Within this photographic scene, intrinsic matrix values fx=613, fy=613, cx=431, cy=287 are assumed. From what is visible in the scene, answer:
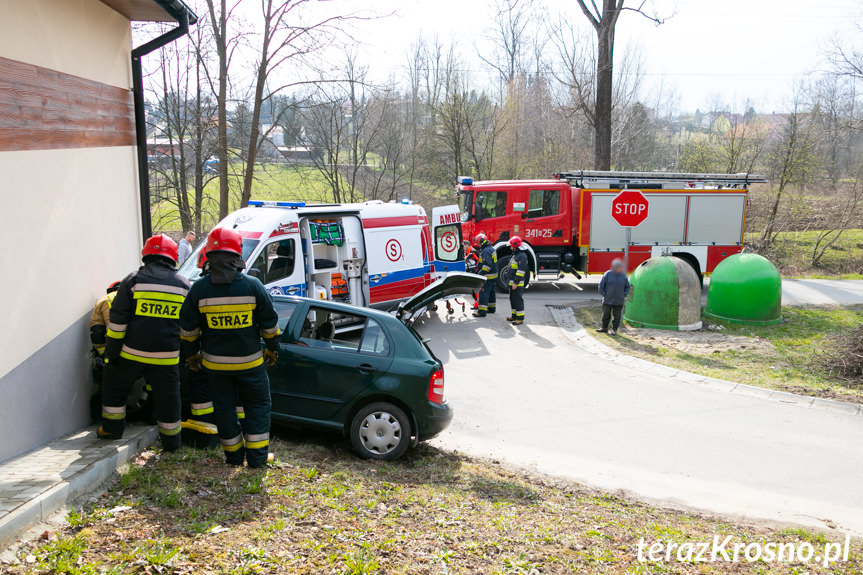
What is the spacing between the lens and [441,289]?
643 cm

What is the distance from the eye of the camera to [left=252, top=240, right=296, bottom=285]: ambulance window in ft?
31.3

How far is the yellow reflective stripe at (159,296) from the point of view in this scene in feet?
16.3

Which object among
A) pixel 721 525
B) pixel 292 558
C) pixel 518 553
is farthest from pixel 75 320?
pixel 721 525

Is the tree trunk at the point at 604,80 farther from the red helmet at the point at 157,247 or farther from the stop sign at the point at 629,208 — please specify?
the red helmet at the point at 157,247

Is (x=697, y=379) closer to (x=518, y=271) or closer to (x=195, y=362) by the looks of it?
(x=518, y=271)

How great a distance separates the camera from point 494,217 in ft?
58.0

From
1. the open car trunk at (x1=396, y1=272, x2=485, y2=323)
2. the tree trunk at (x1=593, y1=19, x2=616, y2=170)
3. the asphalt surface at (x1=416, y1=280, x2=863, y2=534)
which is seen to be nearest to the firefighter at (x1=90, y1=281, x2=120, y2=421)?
the open car trunk at (x1=396, y1=272, x2=485, y2=323)

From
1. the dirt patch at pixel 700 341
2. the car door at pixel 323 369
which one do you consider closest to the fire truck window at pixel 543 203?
the dirt patch at pixel 700 341

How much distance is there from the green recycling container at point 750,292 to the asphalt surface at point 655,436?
456 centimetres

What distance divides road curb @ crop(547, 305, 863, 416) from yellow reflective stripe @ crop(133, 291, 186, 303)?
7769mm

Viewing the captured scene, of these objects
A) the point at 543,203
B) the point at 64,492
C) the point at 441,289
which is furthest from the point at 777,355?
the point at 64,492

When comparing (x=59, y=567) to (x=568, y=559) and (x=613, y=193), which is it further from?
(x=613, y=193)

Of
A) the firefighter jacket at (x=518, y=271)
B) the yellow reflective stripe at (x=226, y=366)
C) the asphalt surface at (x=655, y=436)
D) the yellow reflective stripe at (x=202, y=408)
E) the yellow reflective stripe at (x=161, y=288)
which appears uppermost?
the yellow reflective stripe at (x=161, y=288)

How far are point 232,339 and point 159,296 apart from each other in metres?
0.81
